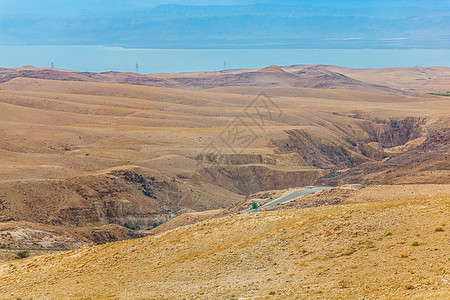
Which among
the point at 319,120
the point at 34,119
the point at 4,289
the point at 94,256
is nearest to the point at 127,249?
the point at 94,256

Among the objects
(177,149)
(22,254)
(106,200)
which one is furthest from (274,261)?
(177,149)

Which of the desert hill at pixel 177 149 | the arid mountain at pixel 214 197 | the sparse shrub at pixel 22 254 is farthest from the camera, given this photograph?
the desert hill at pixel 177 149

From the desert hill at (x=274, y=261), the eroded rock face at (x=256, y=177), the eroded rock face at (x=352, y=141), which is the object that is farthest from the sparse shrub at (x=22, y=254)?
the eroded rock face at (x=352, y=141)

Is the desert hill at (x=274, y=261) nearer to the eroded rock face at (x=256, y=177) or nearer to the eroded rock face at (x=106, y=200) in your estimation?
the eroded rock face at (x=106, y=200)

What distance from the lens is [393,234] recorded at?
1862 centimetres

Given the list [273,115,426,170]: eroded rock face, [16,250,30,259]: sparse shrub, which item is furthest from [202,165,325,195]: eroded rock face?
[16,250,30,259]: sparse shrub

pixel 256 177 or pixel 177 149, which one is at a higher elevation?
pixel 177 149

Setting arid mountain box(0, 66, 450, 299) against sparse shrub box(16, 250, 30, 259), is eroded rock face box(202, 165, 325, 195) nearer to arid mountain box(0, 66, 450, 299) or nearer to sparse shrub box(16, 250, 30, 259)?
arid mountain box(0, 66, 450, 299)

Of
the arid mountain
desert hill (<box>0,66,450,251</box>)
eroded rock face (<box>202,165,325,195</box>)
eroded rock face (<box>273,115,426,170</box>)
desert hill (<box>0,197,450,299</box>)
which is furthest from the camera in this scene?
eroded rock face (<box>273,115,426,170</box>)

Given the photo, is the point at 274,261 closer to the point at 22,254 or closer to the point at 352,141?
the point at 22,254

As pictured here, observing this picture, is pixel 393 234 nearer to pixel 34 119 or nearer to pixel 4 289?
pixel 4 289

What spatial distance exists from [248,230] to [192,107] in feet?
280

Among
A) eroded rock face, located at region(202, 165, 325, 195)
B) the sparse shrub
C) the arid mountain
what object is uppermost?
the arid mountain

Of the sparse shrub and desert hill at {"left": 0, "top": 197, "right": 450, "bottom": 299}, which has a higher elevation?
desert hill at {"left": 0, "top": 197, "right": 450, "bottom": 299}
